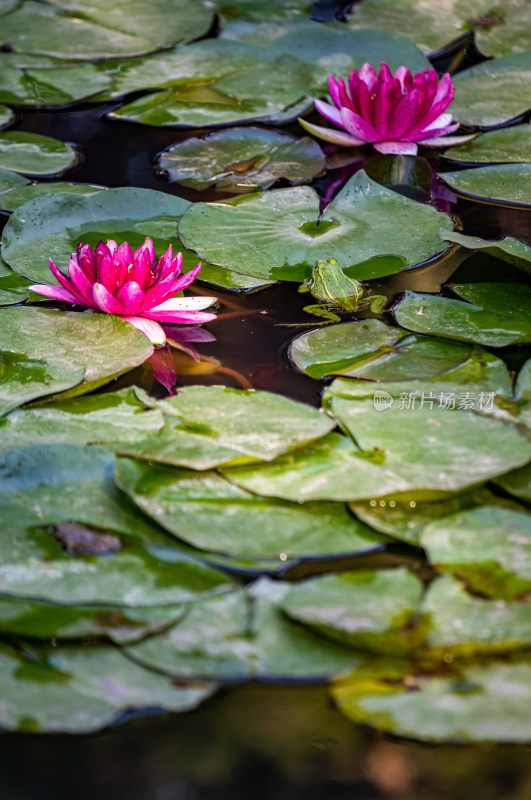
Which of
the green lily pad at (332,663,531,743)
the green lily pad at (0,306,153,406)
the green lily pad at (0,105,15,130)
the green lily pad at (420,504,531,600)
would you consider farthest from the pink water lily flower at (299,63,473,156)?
the green lily pad at (332,663,531,743)

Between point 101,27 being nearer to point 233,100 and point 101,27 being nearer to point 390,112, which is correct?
point 233,100

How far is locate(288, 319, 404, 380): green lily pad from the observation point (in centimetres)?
157

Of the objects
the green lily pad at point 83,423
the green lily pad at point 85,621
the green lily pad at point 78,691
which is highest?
the green lily pad at point 83,423

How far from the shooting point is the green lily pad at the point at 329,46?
8.81 ft

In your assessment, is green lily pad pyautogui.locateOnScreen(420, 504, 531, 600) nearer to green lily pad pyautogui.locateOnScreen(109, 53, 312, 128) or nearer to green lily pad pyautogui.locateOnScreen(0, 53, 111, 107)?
green lily pad pyautogui.locateOnScreen(109, 53, 312, 128)

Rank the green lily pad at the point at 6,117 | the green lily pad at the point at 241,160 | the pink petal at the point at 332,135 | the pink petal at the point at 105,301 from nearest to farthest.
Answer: the pink petal at the point at 105,301 → the green lily pad at the point at 241,160 → the pink petal at the point at 332,135 → the green lily pad at the point at 6,117

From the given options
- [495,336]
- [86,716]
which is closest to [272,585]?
[86,716]

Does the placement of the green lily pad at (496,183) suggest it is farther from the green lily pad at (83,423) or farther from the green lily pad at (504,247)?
the green lily pad at (83,423)

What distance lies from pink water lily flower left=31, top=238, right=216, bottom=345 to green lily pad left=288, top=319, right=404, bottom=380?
0.25 metres

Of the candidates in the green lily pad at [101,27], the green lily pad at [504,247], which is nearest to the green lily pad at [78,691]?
the green lily pad at [504,247]

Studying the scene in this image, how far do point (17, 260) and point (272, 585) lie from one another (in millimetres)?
1129

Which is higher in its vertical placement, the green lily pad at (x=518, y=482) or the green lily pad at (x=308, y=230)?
the green lily pad at (x=308, y=230)

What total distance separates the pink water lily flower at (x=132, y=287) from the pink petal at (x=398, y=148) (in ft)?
3.11

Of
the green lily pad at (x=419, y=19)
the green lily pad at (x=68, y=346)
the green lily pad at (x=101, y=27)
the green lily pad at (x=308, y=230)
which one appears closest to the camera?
the green lily pad at (x=68, y=346)
